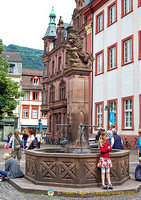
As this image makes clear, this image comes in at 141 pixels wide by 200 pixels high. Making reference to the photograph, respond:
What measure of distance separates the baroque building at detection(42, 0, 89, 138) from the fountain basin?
2476 centimetres

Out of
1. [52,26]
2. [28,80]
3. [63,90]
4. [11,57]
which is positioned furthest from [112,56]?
[28,80]

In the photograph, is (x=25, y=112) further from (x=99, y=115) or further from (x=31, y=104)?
(x=99, y=115)

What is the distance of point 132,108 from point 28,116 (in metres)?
38.6

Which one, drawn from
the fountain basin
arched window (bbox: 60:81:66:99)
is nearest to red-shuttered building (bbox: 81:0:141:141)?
arched window (bbox: 60:81:66:99)

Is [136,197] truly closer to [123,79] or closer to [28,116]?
[123,79]

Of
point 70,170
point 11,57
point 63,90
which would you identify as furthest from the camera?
point 11,57

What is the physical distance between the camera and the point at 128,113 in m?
23.2

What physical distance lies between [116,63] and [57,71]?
19326 mm

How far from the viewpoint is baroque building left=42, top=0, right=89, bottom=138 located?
36625 millimetres

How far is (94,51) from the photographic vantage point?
2897cm

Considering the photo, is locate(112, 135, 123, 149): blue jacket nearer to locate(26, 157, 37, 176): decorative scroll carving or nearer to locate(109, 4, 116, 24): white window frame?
locate(26, 157, 37, 176): decorative scroll carving

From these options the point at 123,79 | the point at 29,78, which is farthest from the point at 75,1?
the point at 29,78

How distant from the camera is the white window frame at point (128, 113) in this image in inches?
901

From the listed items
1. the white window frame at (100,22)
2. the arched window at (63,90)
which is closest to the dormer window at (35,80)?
the arched window at (63,90)
